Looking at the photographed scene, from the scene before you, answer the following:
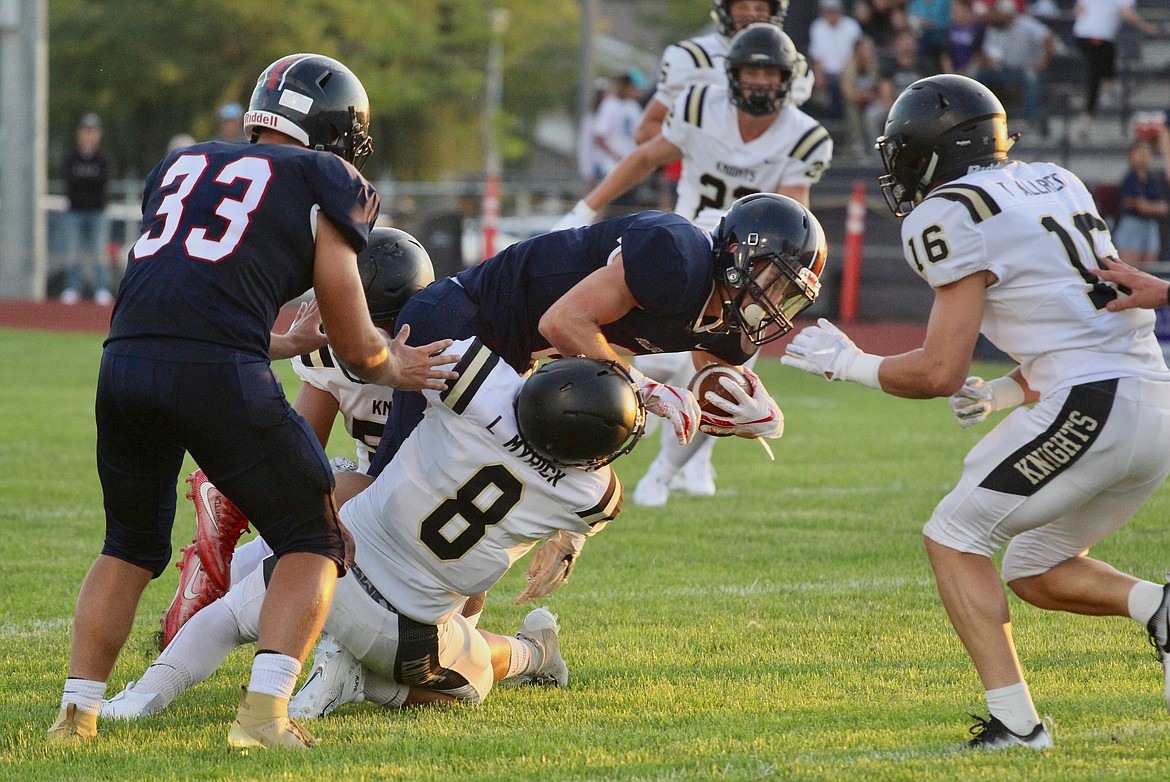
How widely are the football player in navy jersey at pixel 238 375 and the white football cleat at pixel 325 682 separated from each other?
29 cm

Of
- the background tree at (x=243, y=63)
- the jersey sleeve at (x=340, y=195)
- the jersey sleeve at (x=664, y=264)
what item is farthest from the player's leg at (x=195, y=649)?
the background tree at (x=243, y=63)

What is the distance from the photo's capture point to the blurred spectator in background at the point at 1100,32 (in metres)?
15.7

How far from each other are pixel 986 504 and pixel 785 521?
127 inches

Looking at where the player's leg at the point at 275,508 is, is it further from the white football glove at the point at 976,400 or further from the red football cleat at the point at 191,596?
the white football glove at the point at 976,400

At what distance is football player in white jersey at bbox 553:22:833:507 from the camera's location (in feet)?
23.8

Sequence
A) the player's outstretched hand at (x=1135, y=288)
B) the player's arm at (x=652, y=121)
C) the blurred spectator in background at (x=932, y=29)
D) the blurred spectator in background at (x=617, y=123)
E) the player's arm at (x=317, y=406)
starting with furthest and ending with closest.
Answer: the blurred spectator in background at (x=932, y=29) → the blurred spectator in background at (x=617, y=123) → the player's arm at (x=652, y=121) → the player's arm at (x=317, y=406) → the player's outstretched hand at (x=1135, y=288)

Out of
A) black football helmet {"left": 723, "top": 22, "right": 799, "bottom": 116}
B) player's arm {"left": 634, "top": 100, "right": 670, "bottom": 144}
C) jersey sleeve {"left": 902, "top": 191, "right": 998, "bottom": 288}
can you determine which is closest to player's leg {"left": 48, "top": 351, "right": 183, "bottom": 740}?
jersey sleeve {"left": 902, "top": 191, "right": 998, "bottom": 288}

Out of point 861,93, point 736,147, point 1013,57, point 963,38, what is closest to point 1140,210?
point 1013,57

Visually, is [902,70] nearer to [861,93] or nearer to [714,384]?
[861,93]

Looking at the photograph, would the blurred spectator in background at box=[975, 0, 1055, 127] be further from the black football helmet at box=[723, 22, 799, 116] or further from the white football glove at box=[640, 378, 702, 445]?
the white football glove at box=[640, 378, 702, 445]

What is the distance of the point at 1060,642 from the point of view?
4.67 metres

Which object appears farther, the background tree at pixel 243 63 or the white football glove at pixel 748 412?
the background tree at pixel 243 63

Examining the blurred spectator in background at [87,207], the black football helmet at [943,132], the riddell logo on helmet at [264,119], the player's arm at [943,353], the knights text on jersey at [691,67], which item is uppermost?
the black football helmet at [943,132]

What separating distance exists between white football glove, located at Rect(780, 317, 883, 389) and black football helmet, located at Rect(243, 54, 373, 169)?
1282mm
